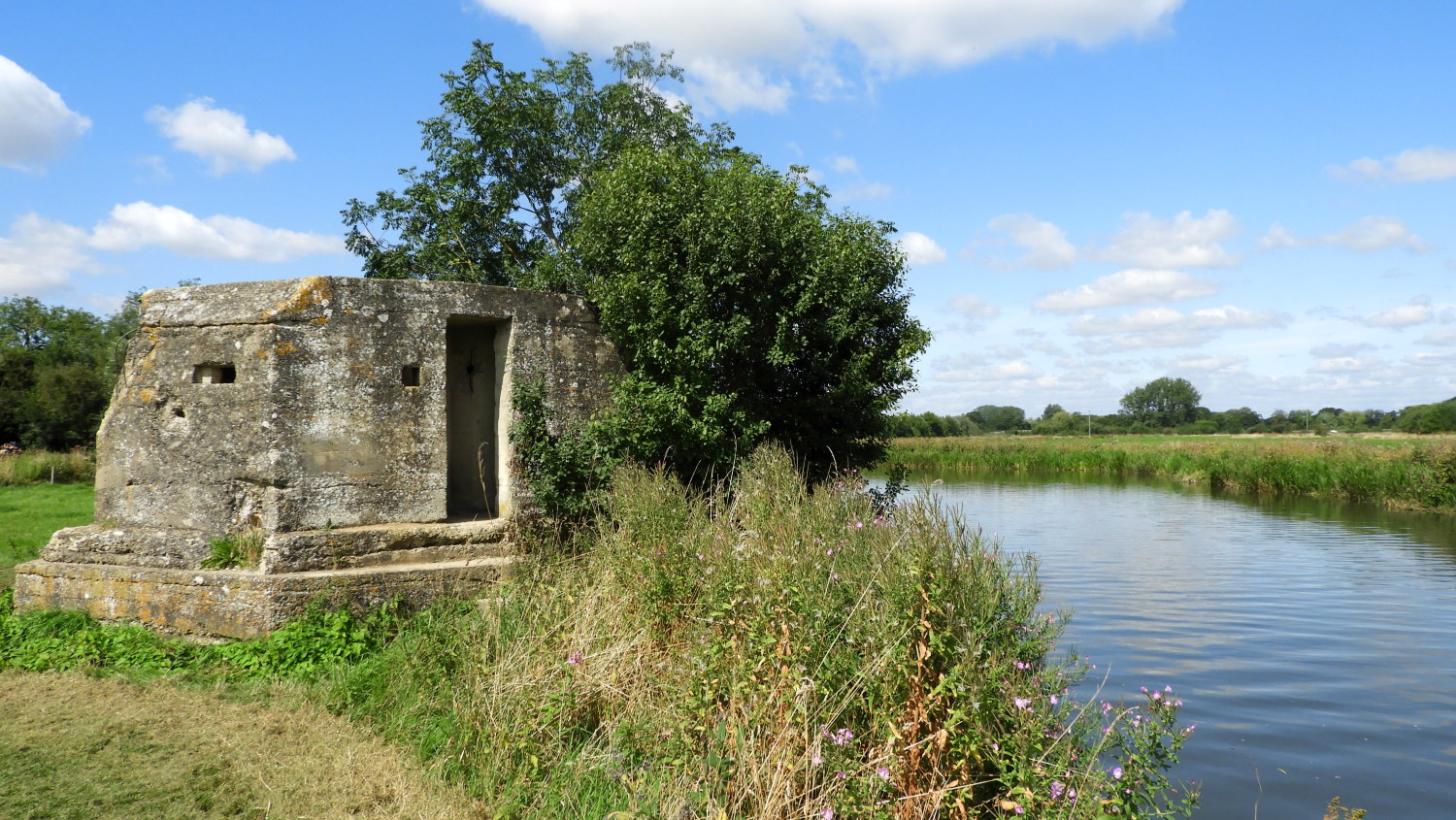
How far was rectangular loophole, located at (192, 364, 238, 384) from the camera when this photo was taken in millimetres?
7570

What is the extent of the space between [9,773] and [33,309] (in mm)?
44479

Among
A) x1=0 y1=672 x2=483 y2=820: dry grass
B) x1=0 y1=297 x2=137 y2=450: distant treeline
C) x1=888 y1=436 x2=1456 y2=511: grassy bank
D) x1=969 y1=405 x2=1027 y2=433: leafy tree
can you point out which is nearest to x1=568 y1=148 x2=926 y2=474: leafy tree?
x1=888 y1=436 x2=1456 y2=511: grassy bank

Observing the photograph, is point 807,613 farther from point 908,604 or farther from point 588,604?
point 588,604

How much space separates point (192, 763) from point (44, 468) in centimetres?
1770

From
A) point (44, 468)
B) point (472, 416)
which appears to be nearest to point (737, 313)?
point (472, 416)

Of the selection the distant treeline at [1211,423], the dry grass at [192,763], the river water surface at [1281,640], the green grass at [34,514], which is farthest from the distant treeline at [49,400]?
the distant treeline at [1211,423]

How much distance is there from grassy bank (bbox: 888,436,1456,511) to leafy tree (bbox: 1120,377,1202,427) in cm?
4924

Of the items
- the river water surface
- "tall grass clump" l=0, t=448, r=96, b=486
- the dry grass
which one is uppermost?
"tall grass clump" l=0, t=448, r=96, b=486

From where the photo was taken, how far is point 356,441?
24.5 feet

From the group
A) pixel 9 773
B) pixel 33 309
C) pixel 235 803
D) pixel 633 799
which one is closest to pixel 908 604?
pixel 633 799

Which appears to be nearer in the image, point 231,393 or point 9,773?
point 9,773

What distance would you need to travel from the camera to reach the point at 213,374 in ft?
24.9

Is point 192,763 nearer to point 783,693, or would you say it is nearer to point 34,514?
point 783,693

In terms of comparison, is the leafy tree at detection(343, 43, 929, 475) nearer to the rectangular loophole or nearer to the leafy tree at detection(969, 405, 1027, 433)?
the rectangular loophole
